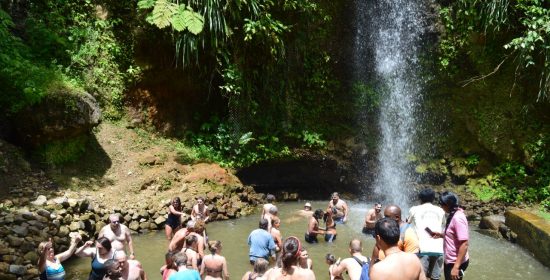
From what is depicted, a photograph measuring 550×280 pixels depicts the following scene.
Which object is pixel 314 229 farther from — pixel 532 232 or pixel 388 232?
pixel 388 232

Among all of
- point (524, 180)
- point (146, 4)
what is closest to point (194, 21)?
point (146, 4)

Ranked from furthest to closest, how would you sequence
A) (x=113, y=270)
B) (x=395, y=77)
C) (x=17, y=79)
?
(x=395, y=77)
(x=17, y=79)
(x=113, y=270)

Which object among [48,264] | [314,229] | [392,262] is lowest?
[314,229]

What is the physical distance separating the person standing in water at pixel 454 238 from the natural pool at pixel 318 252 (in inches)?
137

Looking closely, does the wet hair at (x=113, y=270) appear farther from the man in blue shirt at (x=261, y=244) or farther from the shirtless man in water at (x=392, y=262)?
the man in blue shirt at (x=261, y=244)

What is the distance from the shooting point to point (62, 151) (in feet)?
41.4

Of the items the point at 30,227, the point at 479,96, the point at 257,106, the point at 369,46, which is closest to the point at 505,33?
the point at 479,96

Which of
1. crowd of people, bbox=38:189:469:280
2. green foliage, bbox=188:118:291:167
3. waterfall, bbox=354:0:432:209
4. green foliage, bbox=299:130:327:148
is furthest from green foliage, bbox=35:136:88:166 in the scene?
waterfall, bbox=354:0:432:209

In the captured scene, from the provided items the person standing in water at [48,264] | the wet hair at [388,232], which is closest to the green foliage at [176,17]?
the person standing in water at [48,264]

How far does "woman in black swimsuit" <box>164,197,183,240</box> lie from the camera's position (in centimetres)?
1017

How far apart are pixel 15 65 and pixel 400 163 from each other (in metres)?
13.0

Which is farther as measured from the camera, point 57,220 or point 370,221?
point 370,221

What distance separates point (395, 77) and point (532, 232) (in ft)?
27.8

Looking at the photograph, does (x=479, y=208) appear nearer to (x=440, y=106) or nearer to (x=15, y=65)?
(x=440, y=106)
